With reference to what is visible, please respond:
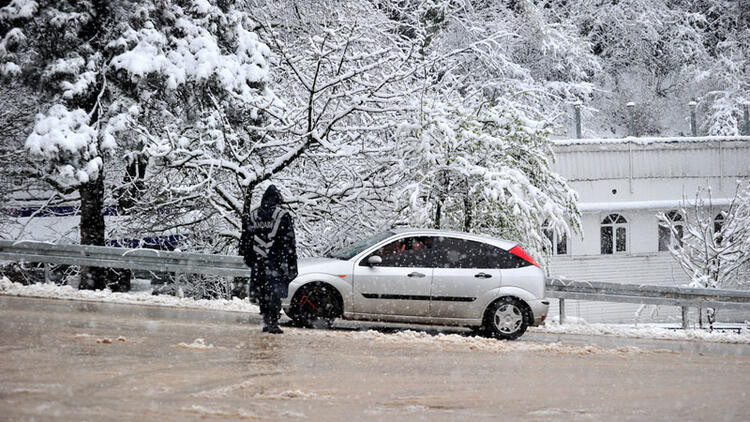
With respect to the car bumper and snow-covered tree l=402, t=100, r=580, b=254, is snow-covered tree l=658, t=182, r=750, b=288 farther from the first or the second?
the car bumper

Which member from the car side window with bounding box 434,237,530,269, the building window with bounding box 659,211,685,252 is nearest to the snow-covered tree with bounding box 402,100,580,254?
the car side window with bounding box 434,237,530,269

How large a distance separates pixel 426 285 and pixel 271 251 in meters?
2.49

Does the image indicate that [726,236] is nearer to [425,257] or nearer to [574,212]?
[574,212]

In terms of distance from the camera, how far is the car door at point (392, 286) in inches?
472

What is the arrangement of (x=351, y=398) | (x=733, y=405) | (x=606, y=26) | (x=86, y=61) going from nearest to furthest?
(x=351, y=398), (x=733, y=405), (x=86, y=61), (x=606, y=26)

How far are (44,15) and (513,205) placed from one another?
9.18 meters

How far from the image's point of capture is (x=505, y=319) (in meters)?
12.3

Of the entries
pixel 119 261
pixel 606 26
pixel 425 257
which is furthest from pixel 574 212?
pixel 606 26

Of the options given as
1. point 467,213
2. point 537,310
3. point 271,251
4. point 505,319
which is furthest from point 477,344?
point 467,213

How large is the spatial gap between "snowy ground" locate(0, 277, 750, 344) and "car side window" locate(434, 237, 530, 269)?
2227 millimetres

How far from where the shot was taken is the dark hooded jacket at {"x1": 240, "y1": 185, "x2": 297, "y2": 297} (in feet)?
35.1

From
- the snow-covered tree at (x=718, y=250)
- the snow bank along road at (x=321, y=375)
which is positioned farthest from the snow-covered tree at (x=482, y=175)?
the snow-covered tree at (x=718, y=250)

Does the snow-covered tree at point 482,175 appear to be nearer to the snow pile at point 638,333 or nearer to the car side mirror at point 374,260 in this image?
the snow pile at point 638,333

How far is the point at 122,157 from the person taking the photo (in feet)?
56.0
